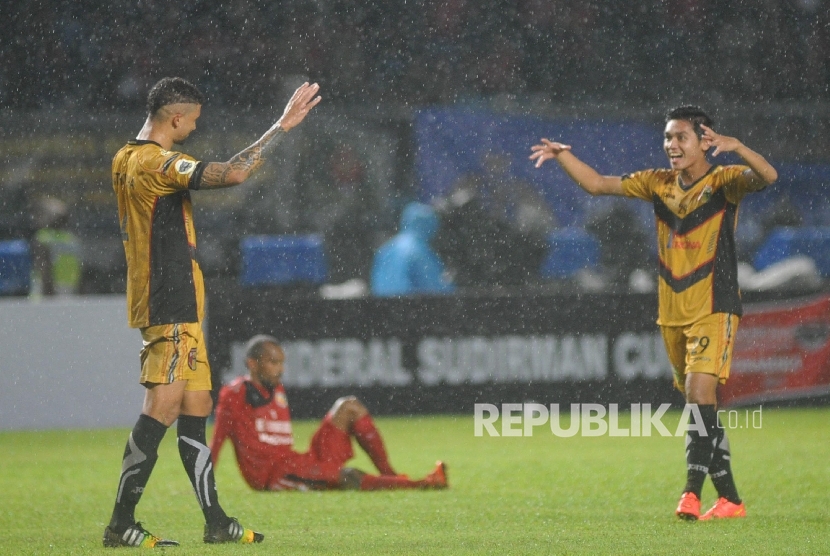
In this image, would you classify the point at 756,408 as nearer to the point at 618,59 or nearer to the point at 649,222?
the point at 649,222

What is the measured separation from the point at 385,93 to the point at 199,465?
12.1 m

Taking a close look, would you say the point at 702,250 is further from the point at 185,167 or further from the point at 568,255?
the point at 568,255

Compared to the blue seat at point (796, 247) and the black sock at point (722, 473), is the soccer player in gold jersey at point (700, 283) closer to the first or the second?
the black sock at point (722, 473)

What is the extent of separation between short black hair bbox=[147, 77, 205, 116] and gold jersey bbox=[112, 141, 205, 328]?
171 millimetres

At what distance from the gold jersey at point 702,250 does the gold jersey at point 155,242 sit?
7.49 ft

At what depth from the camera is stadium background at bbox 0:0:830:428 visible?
1318cm

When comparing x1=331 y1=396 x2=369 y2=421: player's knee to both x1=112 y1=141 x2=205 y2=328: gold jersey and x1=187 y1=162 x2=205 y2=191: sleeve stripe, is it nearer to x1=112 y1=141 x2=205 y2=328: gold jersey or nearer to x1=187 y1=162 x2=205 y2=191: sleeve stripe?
x1=112 y1=141 x2=205 y2=328: gold jersey

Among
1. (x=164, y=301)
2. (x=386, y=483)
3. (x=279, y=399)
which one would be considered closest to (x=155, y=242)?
(x=164, y=301)

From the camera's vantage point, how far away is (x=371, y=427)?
7773 mm

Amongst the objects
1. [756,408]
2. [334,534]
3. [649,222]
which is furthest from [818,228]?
[334,534]

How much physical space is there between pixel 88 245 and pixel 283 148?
7.49 feet

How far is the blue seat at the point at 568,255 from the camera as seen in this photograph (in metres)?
13.6

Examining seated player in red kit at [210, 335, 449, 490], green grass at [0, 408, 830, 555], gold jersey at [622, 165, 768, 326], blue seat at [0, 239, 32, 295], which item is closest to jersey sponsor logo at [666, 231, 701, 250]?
gold jersey at [622, 165, 768, 326]

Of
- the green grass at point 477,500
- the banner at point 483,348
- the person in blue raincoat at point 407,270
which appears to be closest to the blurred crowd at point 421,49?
the person in blue raincoat at point 407,270
